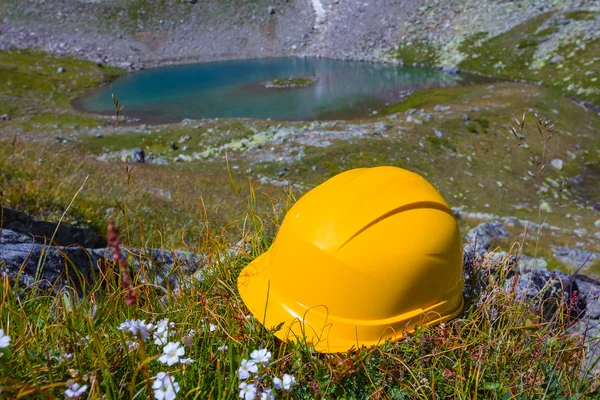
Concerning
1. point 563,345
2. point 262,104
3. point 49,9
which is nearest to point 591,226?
point 563,345

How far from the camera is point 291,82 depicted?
40.1 metres

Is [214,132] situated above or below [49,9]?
below

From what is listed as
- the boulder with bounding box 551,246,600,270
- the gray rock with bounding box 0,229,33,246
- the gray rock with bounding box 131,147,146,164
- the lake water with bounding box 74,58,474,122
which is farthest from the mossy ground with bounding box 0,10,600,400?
the lake water with bounding box 74,58,474,122

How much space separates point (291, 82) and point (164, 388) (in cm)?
4002

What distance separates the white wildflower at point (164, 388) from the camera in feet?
5.57

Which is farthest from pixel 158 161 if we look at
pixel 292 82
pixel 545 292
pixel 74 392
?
pixel 292 82

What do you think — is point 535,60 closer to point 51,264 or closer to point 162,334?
point 51,264

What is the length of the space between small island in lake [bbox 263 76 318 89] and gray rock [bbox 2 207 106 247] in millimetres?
35356

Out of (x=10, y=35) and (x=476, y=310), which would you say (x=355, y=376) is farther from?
(x=10, y=35)

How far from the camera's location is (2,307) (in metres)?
2.53

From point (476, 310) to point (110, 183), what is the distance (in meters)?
7.09

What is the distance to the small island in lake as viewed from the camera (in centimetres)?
3922

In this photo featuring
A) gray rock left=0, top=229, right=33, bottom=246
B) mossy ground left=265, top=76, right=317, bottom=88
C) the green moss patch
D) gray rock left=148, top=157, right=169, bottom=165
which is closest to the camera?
gray rock left=0, top=229, right=33, bottom=246

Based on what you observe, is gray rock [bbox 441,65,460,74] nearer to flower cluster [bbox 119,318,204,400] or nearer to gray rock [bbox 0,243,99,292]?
gray rock [bbox 0,243,99,292]
